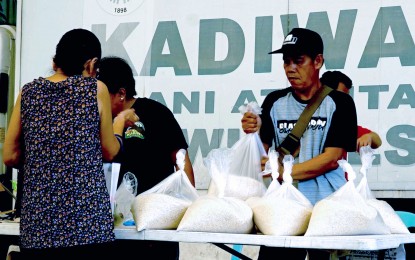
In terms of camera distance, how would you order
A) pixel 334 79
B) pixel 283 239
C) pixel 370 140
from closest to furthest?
pixel 283 239
pixel 370 140
pixel 334 79

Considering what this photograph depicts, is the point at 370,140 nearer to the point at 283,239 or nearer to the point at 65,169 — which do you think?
the point at 283,239

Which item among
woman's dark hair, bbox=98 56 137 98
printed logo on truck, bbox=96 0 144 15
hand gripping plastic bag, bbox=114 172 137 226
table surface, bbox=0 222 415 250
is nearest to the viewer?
table surface, bbox=0 222 415 250


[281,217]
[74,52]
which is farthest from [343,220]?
[74,52]

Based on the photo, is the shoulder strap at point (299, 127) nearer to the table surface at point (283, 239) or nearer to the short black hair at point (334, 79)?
the table surface at point (283, 239)

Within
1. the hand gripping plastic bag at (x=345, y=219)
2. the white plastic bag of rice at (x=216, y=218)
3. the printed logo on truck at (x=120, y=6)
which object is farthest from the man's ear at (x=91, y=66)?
the printed logo on truck at (x=120, y=6)

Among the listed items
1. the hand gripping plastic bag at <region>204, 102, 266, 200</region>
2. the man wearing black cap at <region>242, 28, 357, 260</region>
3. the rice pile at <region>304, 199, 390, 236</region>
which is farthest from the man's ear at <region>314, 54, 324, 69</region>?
the rice pile at <region>304, 199, 390, 236</region>

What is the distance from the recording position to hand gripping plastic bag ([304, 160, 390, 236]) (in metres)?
2.94

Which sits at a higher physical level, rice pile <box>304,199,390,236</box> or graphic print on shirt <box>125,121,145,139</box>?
graphic print on shirt <box>125,121,145,139</box>

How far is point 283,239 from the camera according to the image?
288 cm

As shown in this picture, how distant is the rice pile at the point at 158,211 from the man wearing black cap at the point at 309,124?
49 centimetres

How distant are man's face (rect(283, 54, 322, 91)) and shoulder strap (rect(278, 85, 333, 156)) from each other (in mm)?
78

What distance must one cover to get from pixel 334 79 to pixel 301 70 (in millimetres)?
→ 916

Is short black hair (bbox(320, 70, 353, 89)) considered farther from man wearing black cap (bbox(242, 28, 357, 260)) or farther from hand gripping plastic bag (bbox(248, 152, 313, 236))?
hand gripping plastic bag (bbox(248, 152, 313, 236))

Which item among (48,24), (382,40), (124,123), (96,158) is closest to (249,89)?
(382,40)
